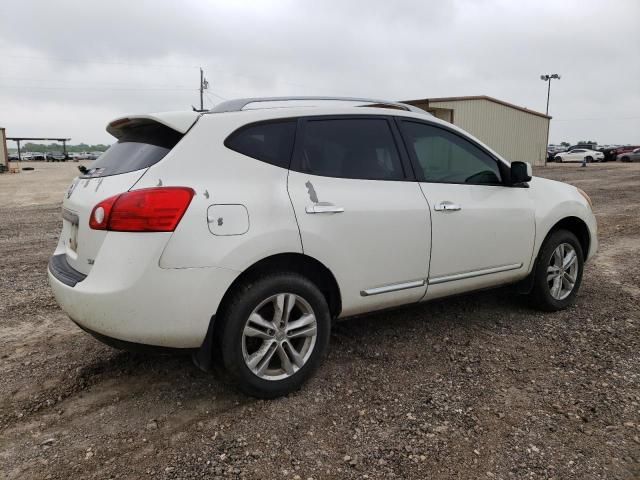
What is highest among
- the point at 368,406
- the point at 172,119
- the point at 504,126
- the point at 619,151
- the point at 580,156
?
the point at 504,126

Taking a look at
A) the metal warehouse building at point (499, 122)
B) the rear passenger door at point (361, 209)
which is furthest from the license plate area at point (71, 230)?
the metal warehouse building at point (499, 122)

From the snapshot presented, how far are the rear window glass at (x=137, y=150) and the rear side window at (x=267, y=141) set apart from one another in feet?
1.11

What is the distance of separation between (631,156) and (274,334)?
46.3 meters

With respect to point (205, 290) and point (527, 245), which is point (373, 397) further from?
point (527, 245)

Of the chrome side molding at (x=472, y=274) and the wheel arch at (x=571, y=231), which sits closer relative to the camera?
the chrome side molding at (x=472, y=274)

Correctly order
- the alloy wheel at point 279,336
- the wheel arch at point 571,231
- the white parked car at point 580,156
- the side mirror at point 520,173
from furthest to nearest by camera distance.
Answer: the white parked car at point 580,156, the wheel arch at point 571,231, the side mirror at point 520,173, the alloy wheel at point 279,336

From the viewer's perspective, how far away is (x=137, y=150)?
9.67 feet

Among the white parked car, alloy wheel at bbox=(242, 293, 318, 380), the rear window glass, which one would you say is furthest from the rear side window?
the white parked car

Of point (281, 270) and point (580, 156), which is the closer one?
point (281, 270)

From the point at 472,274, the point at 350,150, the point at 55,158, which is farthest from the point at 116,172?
the point at 55,158

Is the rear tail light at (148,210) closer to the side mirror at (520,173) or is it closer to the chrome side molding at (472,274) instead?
the chrome side molding at (472,274)

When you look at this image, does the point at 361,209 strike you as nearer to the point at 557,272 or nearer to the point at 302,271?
the point at 302,271

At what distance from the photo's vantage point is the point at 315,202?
301 cm

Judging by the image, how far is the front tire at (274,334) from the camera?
2.78 metres
